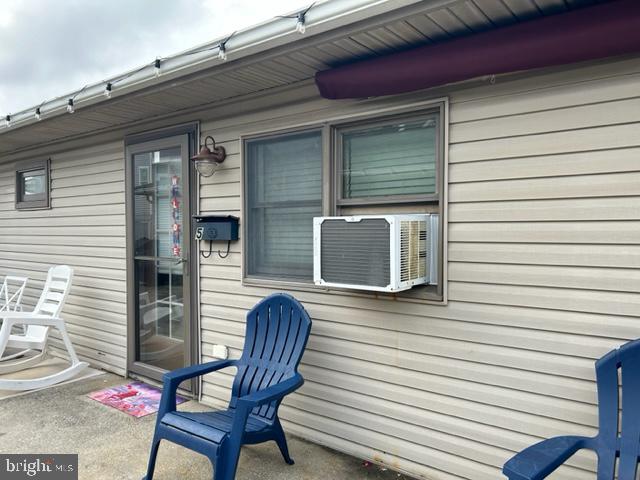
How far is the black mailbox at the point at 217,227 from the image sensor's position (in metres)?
3.17

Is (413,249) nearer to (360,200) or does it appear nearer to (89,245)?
(360,200)

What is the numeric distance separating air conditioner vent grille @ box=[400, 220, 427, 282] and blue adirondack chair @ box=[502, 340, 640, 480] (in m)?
0.84

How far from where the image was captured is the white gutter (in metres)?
1.91

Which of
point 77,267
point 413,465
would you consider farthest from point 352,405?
point 77,267

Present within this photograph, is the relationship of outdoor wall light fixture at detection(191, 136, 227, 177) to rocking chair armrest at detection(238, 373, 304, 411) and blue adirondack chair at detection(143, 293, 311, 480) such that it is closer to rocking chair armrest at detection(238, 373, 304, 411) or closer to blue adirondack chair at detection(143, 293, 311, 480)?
blue adirondack chair at detection(143, 293, 311, 480)

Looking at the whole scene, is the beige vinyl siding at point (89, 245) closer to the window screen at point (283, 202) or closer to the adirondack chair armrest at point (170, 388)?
the window screen at point (283, 202)

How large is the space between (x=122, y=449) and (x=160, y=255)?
5.10 feet

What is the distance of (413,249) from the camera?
7.34 ft

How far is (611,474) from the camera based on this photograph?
66.9 inches

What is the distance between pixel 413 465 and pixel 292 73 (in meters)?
2.23

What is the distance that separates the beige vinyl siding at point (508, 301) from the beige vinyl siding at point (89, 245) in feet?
7.50

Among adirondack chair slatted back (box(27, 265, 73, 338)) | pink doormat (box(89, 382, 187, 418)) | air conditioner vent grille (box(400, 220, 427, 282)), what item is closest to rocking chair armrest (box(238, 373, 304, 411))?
air conditioner vent grille (box(400, 220, 427, 282))

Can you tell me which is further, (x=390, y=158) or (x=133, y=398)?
(x=133, y=398)

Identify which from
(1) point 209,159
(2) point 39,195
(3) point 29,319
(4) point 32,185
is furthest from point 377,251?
(4) point 32,185
